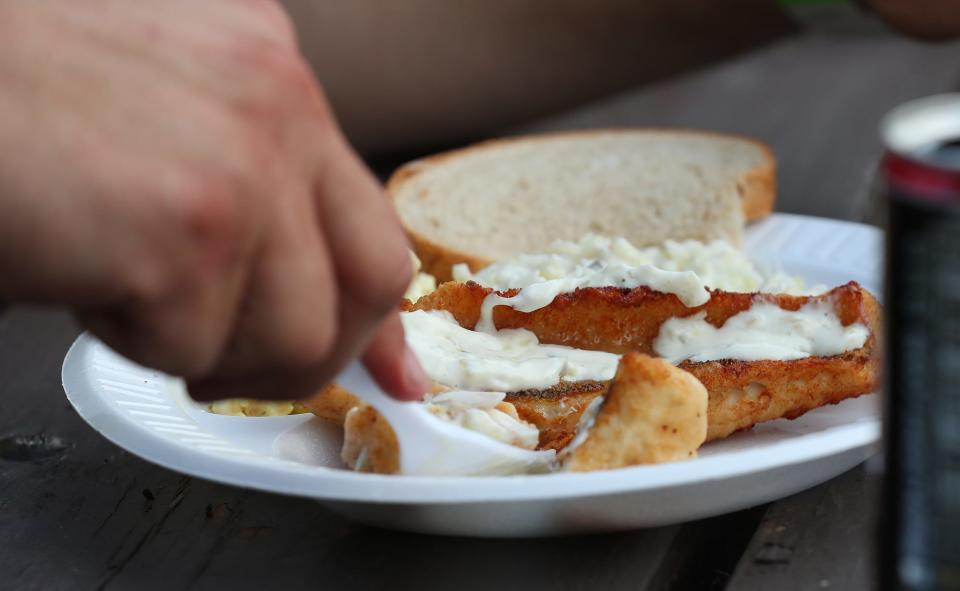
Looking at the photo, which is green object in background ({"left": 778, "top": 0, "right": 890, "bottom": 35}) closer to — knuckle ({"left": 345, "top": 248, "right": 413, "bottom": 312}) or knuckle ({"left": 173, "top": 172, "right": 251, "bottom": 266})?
knuckle ({"left": 345, "top": 248, "right": 413, "bottom": 312})

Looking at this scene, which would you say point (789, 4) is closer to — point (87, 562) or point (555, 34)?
point (555, 34)

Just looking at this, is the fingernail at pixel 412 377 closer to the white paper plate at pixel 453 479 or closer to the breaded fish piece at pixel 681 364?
the white paper plate at pixel 453 479

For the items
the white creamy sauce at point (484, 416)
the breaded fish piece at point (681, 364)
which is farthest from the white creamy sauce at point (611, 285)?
the white creamy sauce at point (484, 416)

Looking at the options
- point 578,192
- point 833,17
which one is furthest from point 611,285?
point 833,17

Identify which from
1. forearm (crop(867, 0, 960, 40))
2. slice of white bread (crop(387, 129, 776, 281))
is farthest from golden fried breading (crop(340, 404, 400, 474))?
forearm (crop(867, 0, 960, 40))

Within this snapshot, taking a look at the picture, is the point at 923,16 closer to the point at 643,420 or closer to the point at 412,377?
the point at 643,420
